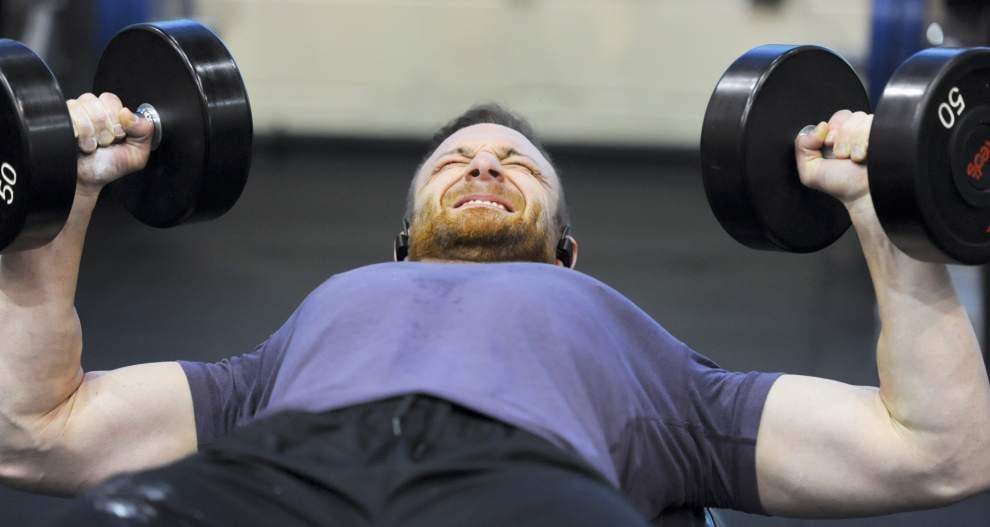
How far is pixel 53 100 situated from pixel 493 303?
0.67m

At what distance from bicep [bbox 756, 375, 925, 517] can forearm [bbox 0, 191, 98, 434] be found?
985 mm

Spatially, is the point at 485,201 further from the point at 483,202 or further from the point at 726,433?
the point at 726,433

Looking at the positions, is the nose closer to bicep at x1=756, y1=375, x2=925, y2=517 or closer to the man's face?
the man's face

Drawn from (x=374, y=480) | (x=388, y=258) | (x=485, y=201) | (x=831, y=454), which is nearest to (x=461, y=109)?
(x=388, y=258)

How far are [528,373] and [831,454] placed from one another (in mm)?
451

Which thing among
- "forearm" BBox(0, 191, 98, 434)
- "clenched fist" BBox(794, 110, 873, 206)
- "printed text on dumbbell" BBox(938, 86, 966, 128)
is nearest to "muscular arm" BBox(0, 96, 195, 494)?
"forearm" BBox(0, 191, 98, 434)

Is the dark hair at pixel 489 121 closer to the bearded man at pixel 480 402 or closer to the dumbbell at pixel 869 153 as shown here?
the bearded man at pixel 480 402

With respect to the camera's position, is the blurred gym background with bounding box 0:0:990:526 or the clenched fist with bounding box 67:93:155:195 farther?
the blurred gym background with bounding box 0:0:990:526

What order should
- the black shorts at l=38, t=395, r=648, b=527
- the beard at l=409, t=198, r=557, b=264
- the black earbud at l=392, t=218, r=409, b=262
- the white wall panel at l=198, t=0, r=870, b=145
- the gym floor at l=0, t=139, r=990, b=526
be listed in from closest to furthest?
the black shorts at l=38, t=395, r=648, b=527, the beard at l=409, t=198, r=557, b=264, the black earbud at l=392, t=218, r=409, b=262, the gym floor at l=0, t=139, r=990, b=526, the white wall panel at l=198, t=0, r=870, b=145

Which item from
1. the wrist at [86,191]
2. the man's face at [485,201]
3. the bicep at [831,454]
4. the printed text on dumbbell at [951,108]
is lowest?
the bicep at [831,454]

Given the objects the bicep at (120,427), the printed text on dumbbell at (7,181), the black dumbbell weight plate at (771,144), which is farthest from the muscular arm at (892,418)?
the printed text on dumbbell at (7,181)

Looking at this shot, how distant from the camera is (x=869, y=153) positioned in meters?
1.94

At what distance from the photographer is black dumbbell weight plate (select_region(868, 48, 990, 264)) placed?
1903 mm

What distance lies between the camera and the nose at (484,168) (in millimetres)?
2357
